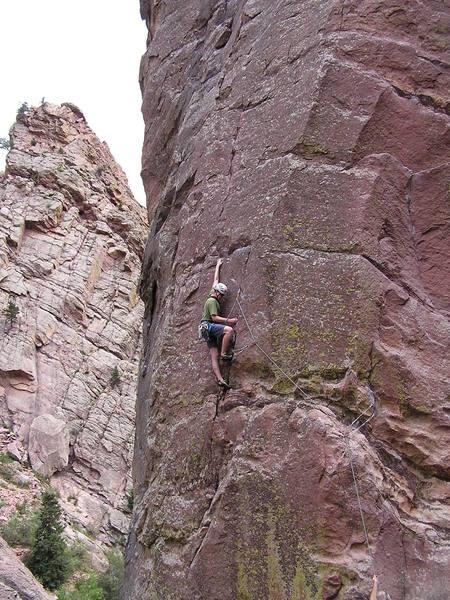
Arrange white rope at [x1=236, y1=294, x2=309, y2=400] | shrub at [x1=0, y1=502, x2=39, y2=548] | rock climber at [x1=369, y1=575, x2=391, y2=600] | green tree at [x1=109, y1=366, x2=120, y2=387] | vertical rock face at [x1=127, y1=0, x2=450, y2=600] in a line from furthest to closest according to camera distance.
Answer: green tree at [x1=109, y1=366, x2=120, y2=387], shrub at [x1=0, y1=502, x2=39, y2=548], white rope at [x1=236, y1=294, x2=309, y2=400], vertical rock face at [x1=127, y1=0, x2=450, y2=600], rock climber at [x1=369, y1=575, x2=391, y2=600]

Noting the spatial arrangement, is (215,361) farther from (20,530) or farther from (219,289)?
(20,530)

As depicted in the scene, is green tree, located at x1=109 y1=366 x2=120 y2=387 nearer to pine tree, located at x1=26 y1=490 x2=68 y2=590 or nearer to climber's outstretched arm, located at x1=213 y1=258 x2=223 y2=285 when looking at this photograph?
pine tree, located at x1=26 y1=490 x2=68 y2=590

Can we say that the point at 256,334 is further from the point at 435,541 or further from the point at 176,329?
the point at 435,541

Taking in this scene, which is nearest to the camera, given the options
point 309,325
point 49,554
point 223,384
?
point 309,325

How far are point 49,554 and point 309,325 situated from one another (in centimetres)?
1834

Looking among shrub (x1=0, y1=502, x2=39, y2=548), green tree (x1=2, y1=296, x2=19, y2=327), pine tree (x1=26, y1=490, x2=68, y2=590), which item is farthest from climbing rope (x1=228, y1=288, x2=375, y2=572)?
green tree (x1=2, y1=296, x2=19, y2=327)

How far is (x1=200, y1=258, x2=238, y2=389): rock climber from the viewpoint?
312 inches

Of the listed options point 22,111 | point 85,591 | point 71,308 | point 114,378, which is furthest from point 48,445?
point 22,111

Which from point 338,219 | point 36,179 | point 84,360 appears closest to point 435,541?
point 338,219

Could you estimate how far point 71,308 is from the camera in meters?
37.5

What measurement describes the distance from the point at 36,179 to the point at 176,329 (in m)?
34.7

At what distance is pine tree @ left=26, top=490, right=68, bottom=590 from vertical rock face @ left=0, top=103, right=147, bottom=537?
5847 mm

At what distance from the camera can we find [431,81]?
9.02 metres

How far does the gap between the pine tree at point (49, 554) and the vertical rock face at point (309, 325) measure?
14.6 m
